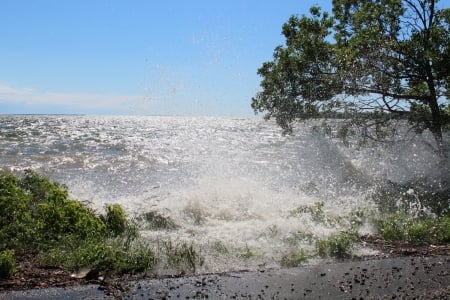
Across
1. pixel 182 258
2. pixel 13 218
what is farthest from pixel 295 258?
pixel 13 218

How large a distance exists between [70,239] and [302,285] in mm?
4165

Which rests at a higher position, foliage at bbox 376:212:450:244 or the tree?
the tree

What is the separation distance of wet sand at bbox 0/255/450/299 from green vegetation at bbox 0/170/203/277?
0.76 metres

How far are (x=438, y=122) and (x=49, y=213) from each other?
12.6 metres

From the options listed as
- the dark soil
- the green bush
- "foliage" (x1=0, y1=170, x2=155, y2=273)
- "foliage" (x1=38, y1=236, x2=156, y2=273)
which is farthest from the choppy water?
the green bush

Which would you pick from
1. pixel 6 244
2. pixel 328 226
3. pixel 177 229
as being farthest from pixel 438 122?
pixel 6 244

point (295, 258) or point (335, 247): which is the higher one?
point (335, 247)

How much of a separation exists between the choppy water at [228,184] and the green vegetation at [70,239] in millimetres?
686

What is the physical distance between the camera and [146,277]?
285 inches

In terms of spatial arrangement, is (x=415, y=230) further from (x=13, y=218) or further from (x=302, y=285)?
(x=13, y=218)

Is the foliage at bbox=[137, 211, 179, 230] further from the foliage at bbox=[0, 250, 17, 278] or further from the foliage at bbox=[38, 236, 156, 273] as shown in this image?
the foliage at bbox=[0, 250, 17, 278]

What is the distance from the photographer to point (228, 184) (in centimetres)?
1536

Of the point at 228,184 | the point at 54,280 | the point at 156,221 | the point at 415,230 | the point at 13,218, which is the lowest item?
the point at 156,221

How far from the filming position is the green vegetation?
754 centimetres
